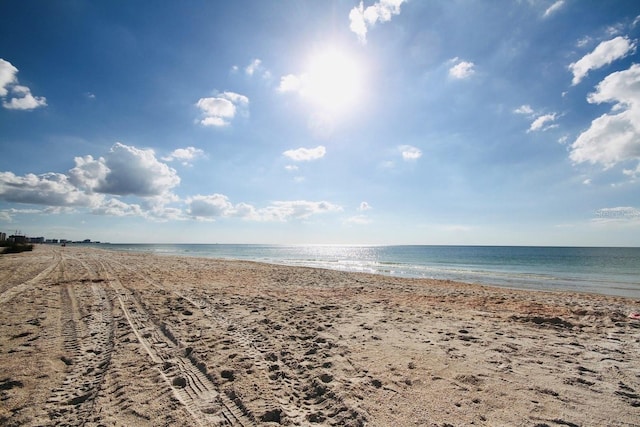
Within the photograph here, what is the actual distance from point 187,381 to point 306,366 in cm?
188

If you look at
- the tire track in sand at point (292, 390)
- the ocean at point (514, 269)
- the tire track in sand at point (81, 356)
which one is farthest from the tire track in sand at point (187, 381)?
the ocean at point (514, 269)

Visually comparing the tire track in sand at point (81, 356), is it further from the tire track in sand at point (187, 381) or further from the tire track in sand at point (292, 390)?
the tire track in sand at point (292, 390)

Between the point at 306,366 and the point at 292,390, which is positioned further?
the point at 306,366

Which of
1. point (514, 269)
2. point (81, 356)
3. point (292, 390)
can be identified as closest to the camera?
point (292, 390)

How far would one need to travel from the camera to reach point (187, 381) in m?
4.41

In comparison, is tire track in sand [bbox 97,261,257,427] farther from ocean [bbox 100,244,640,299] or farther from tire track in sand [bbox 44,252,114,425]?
ocean [bbox 100,244,640,299]

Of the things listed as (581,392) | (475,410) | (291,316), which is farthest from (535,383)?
(291,316)

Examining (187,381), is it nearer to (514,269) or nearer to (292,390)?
(292,390)

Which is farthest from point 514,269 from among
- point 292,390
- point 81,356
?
point 81,356

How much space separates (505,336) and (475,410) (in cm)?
396

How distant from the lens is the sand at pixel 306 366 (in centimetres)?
367

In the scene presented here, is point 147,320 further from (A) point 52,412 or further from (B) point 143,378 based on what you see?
(A) point 52,412

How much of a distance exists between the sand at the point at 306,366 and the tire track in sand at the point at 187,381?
0.07 feet

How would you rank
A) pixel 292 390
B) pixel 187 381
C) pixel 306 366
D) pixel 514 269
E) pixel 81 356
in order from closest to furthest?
pixel 292 390, pixel 187 381, pixel 306 366, pixel 81 356, pixel 514 269
